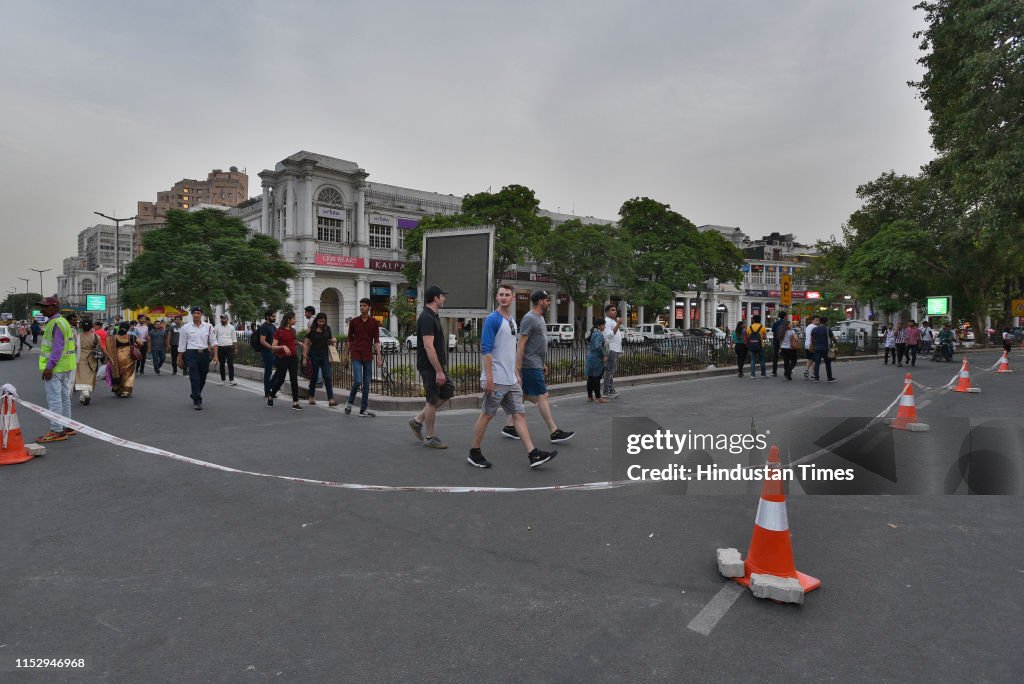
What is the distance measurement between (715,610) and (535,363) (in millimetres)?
4468

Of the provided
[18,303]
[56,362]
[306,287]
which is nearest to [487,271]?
[56,362]

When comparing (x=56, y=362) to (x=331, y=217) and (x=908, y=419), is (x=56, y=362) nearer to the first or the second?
(x=908, y=419)

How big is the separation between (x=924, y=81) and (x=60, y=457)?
1031 inches

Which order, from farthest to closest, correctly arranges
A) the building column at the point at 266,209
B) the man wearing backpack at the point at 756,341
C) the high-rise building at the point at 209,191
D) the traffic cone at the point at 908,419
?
1. the high-rise building at the point at 209,191
2. the building column at the point at 266,209
3. the man wearing backpack at the point at 756,341
4. the traffic cone at the point at 908,419

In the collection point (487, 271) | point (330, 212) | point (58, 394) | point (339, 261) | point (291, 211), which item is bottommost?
point (58, 394)

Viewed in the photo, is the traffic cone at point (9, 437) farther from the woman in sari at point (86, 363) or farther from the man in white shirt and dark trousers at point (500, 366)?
the man in white shirt and dark trousers at point (500, 366)

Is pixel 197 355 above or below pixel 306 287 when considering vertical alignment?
below

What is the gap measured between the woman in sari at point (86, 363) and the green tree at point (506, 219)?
30.0 m

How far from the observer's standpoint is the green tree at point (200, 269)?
23.3m

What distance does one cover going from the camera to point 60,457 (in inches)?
249

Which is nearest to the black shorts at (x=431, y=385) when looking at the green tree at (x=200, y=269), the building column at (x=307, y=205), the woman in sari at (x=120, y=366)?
the woman in sari at (x=120, y=366)

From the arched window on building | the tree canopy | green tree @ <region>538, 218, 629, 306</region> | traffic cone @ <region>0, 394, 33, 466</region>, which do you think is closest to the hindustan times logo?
traffic cone @ <region>0, 394, 33, 466</region>

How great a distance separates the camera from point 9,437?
6.05 meters

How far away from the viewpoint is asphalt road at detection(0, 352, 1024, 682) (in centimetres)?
258
